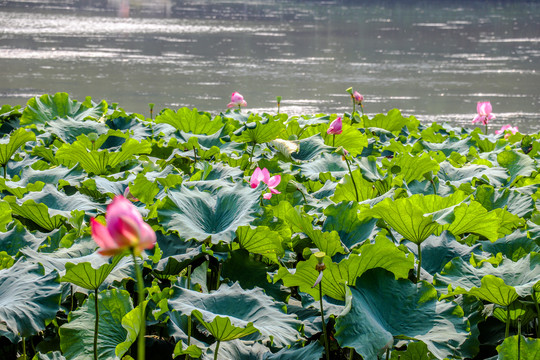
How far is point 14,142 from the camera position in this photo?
6.92 ft

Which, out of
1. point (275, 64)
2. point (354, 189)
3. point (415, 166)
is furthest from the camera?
point (275, 64)

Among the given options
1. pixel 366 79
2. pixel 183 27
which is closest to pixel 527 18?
pixel 183 27

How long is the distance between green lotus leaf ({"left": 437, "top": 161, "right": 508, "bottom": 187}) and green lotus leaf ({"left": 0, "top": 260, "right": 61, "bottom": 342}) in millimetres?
1329

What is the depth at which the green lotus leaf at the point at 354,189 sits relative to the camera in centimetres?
195

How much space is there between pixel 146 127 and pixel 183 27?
16.9 meters

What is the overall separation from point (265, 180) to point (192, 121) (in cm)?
100

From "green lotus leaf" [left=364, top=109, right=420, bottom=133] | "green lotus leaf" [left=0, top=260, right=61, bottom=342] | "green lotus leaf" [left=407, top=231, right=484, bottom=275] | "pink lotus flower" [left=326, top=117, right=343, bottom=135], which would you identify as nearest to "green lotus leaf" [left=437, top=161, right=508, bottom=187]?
"pink lotus flower" [left=326, top=117, right=343, bottom=135]

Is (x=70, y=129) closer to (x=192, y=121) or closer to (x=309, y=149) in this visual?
(x=192, y=121)

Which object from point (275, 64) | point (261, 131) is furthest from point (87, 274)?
point (275, 64)

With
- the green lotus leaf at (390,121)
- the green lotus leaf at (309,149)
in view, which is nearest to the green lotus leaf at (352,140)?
the green lotus leaf at (309,149)

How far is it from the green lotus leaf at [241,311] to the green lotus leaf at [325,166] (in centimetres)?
95

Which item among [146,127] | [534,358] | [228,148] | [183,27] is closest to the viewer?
[534,358]

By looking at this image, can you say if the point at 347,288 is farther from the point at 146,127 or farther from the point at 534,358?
the point at 146,127

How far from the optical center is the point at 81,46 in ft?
44.6
